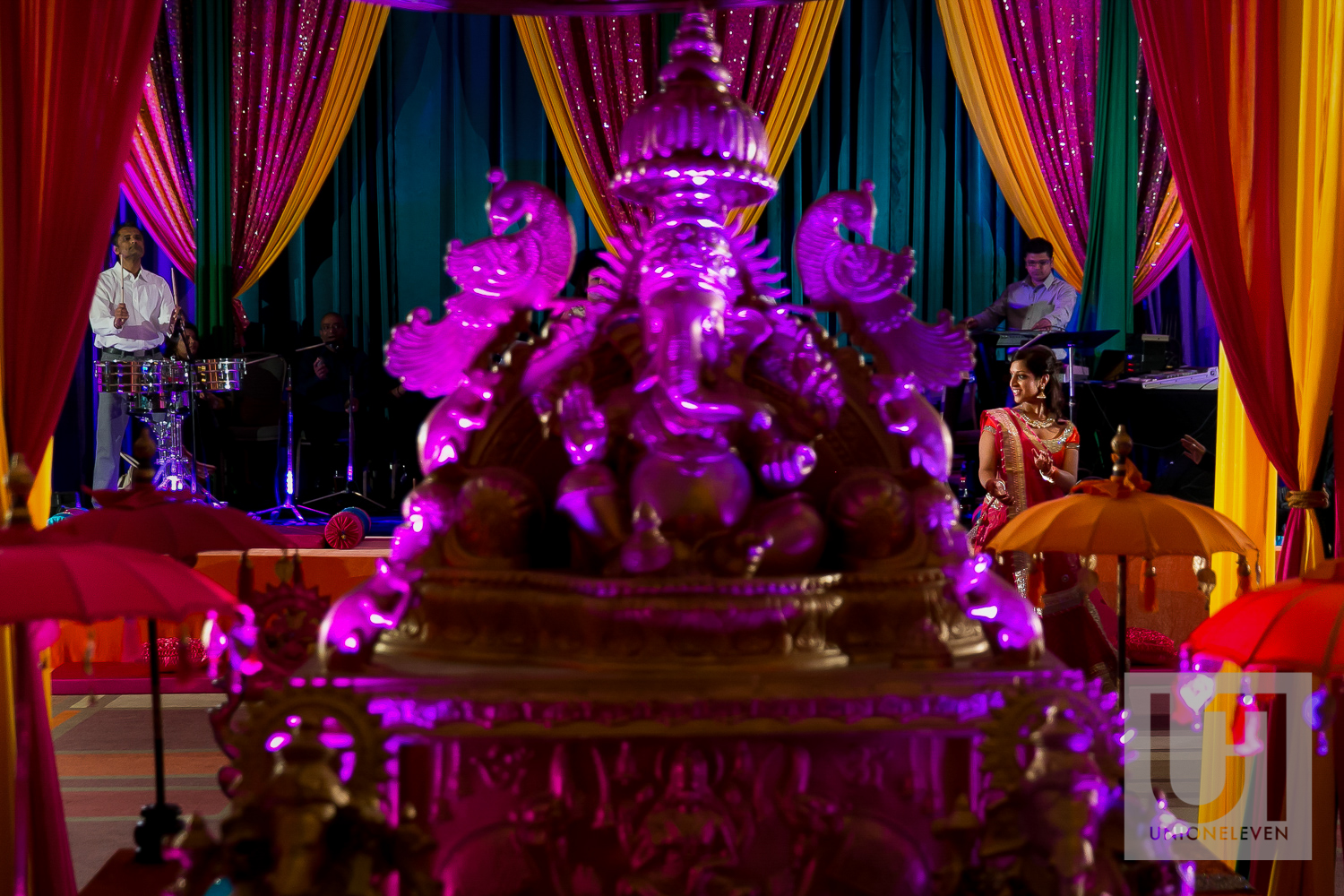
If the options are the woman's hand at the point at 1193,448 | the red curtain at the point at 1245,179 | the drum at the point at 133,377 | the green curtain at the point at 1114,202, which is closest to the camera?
the red curtain at the point at 1245,179

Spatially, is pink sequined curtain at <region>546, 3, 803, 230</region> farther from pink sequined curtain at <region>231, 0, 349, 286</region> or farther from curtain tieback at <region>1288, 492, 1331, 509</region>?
curtain tieback at <region>1288, 492, 1331, 509</region>

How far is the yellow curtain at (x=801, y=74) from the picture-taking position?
7.35 metres

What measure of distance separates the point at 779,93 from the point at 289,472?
159 inches

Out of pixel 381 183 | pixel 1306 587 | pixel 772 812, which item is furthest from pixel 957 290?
pixel 772 812

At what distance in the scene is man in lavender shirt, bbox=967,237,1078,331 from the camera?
7805 millimetres

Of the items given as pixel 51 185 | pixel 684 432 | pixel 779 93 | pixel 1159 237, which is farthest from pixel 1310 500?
pixel 1159 237

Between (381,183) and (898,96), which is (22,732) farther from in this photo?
(898,96)

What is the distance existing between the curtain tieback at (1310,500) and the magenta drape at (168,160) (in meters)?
7.25

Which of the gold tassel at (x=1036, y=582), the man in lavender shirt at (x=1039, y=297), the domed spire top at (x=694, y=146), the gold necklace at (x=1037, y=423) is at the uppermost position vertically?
the man in lavender shirt at (x=1039, y=297)

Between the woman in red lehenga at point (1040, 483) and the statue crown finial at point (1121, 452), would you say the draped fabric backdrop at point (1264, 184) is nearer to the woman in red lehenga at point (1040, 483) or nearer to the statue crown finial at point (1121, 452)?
the statue crown finial at point (1121, 452)

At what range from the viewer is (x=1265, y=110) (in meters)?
2.87

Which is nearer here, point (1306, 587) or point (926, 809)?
point (926, 809)

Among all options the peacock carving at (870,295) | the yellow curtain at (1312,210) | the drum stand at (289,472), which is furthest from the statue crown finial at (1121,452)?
the drum stand at (289,472)

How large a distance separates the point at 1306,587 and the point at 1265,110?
1.55 m
